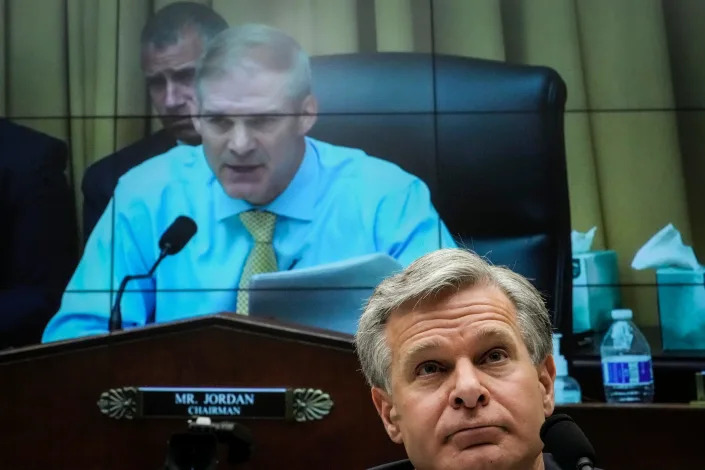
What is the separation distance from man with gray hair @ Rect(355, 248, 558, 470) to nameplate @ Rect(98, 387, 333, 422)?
52.5 inches

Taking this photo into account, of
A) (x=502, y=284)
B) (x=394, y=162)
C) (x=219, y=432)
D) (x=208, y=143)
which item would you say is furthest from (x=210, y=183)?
(x=502, y=284)

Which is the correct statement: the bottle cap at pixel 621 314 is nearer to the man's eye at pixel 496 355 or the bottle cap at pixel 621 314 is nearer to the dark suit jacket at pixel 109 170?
the dark suit jacket at pixel 109 170

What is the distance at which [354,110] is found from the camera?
11.7 feet

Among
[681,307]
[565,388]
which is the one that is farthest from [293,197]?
[681,307]

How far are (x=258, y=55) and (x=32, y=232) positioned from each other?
1066 mm

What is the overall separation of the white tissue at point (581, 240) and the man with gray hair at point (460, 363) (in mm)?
1979

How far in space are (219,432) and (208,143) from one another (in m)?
1.50

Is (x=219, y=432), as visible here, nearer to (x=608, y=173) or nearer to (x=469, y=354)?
(x=469, y=354)

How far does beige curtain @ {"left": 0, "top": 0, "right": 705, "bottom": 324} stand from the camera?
137 inches

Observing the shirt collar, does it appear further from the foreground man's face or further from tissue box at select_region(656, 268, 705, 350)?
the foreground man's face

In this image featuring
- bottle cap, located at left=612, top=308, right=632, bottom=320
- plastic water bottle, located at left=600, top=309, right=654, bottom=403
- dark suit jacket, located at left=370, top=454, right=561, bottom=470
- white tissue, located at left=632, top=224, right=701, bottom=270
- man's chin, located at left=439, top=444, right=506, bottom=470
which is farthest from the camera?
white tissue, located at left=632, top=224, right=701, bottom=270

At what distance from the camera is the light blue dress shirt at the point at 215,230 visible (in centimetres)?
347

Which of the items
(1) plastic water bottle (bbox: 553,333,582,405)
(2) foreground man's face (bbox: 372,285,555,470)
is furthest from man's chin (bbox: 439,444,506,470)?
(1) plastic water bottle (bbox: 553,333,582,405)

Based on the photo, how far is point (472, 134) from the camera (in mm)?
3531
